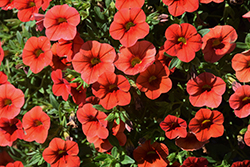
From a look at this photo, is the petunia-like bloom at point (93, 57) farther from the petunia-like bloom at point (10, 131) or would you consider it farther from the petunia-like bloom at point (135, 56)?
the petunia-like bloom at point (10, 131)

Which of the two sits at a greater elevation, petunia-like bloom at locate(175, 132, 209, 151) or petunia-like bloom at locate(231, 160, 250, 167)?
petunia-like bloom at locate(175, 132, 209, 151)

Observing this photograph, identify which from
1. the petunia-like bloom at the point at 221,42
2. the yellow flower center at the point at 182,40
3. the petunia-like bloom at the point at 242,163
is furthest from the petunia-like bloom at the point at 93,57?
the petunia-like bloom at the point at 242,163

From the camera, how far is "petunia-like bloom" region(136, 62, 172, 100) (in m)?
1.50

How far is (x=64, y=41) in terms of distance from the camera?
63.2 inches

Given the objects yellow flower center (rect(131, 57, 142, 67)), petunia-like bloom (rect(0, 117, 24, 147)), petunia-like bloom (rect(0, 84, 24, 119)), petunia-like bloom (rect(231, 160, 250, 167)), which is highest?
yellow flower center (rect(131, 57, 142, 67))

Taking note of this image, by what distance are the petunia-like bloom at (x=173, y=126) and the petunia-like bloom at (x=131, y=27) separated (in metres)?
0.48

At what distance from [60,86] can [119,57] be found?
0.44 meters

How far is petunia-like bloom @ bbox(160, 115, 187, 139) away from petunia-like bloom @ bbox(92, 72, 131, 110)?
26cm

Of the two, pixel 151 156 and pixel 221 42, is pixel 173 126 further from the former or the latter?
pixel 221 42

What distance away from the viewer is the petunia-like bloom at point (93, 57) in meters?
1.48

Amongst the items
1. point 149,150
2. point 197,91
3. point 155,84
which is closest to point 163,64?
point 155,84

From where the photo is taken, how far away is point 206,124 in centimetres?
158

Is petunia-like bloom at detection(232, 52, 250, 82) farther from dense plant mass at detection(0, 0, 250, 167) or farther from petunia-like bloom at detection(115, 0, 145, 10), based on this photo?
petunia-like bloom at detection(115, 0, 145, 10)

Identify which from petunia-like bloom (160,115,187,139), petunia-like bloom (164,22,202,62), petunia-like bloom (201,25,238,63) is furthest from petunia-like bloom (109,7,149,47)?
petunia-like bloom (160,115,187,139)
